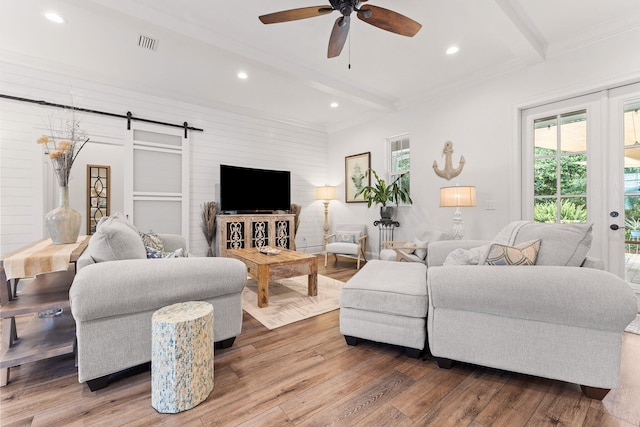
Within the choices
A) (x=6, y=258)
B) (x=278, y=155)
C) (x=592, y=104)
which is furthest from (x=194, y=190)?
(x=592, y=104)

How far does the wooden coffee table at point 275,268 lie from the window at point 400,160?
2.50 m

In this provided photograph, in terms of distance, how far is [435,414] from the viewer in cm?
136

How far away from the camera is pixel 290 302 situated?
294cm

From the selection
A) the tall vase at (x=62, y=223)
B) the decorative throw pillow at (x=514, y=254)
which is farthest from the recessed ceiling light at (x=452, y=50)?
the tall vase at (x=62, y=223)

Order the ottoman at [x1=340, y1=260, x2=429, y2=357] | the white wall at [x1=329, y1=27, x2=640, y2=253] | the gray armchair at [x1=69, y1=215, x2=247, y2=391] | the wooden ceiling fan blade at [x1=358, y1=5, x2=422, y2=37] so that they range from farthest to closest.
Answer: the white wall at [x1=329, y1=27, x2=640, y2=253], the wooden ceiling fan blade at [x1=358, y1=5, x2=422, y2=37], the ottoman at [x1=340, y1=260, x2=429, y2=357], the gray armchair at [x1=69, y1=215, x2=247, y2=391]

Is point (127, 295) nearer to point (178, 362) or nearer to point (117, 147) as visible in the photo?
point (178, 362)

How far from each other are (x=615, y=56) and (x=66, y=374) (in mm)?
5311

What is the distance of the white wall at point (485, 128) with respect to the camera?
288 cm

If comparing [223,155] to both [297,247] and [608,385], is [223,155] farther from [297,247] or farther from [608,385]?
[608,385]

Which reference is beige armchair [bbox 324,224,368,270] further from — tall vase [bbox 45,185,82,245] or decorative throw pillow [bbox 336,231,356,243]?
tall vase [bbox 45,185,82,245]

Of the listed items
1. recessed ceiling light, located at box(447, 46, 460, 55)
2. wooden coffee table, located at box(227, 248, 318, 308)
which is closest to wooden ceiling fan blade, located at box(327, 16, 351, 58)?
recessed ceiling light, located at box(447, 46, 460, 55)

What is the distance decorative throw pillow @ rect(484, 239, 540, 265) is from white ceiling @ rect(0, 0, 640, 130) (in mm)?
2089

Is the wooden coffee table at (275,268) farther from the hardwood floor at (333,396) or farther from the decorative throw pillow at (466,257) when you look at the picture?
the decorative throw pillow at (466,257)

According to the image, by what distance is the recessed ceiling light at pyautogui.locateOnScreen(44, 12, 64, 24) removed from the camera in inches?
101
